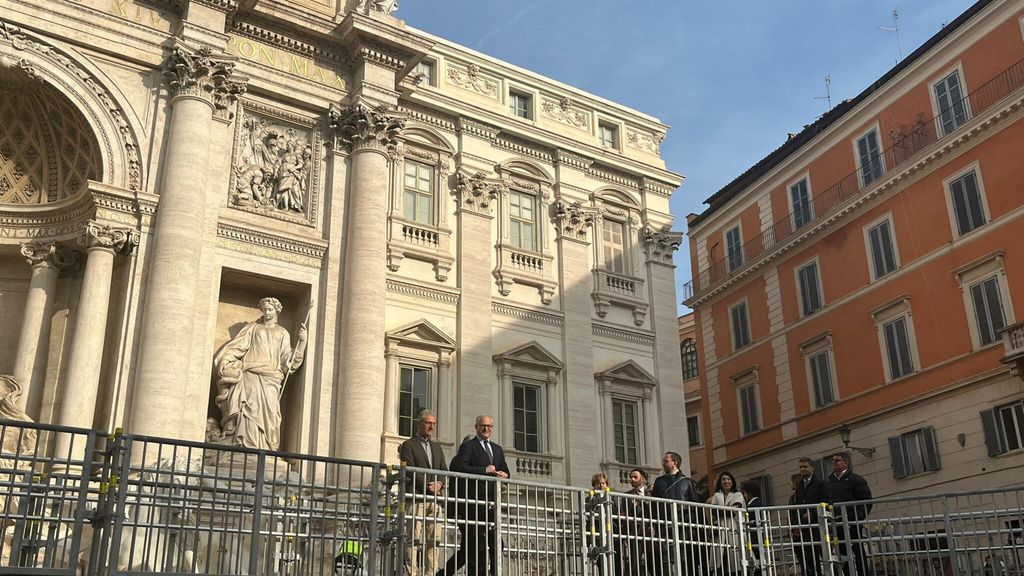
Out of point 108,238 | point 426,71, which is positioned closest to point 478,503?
point 108,238

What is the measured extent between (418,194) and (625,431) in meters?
7.58

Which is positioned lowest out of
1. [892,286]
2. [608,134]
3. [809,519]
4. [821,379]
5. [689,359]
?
[809,519]

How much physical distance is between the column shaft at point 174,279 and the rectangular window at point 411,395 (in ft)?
15.0

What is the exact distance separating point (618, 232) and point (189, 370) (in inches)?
493

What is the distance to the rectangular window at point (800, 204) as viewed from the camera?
107 ft

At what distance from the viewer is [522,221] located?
80.0 feet

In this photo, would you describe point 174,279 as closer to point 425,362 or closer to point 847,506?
point 425,362

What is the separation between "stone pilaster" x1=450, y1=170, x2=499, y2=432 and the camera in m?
21.4

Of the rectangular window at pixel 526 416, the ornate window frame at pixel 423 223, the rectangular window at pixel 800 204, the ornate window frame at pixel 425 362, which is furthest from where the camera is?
the rectangular window at pixel 800 204

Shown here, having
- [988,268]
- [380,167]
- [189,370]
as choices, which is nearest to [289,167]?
[380,167]

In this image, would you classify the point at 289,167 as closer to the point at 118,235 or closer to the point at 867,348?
the point at 118,235

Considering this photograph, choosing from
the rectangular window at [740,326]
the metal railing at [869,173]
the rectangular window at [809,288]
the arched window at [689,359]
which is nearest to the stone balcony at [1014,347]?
the metal railing at [869,173]

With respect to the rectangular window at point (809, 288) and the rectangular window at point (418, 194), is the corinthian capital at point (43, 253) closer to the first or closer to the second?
the rectangular window at point (418, 194)

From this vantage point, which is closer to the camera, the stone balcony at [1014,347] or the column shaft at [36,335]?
the column shaft at [36,335]
